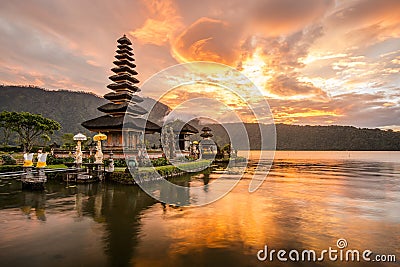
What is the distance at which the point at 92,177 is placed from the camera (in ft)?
69.2

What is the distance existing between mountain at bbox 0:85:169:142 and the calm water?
76.6 metres

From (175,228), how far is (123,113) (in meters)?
22.9

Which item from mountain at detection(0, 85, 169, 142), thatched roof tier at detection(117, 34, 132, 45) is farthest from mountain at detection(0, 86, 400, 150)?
thatched roof tier at detection(117, 34, 132, 45)

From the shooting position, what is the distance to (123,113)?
3069cm

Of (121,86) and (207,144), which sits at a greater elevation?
(121,86)

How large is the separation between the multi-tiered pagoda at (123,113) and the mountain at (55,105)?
53885 mm

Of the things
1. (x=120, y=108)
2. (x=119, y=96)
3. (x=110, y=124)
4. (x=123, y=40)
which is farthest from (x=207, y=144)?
(x=110, y=124)

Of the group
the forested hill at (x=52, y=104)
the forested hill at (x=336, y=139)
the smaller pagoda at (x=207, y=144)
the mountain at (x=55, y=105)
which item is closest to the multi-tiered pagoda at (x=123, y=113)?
the smaller pagoda at (x=207, y=144)

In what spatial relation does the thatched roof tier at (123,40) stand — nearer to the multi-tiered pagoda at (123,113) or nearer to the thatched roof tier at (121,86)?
the multi-tiered pagoda at (123,113)

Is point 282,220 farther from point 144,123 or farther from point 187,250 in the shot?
point 144,123

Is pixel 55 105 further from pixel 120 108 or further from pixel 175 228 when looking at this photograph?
pixel 175 228

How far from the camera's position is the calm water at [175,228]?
747 cm

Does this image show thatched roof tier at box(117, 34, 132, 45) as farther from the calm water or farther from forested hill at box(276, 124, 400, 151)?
forested hill at box(276, 124, 400, 151)

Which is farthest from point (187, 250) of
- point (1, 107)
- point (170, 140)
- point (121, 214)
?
point (1, 107)
